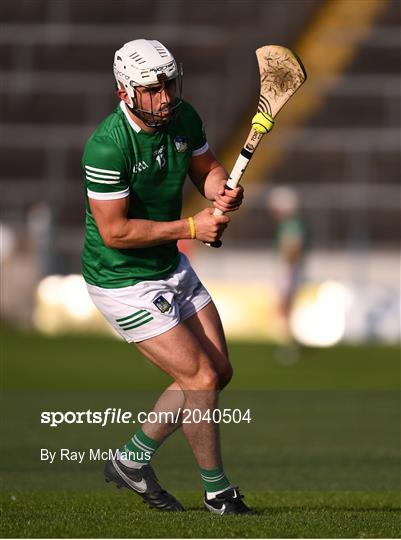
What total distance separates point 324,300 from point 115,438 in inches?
432

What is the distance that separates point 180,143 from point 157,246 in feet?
1.73

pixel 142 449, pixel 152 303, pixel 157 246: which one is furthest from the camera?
pixel 142 449

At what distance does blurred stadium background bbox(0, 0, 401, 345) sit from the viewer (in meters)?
22.5

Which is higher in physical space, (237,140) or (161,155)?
(161,155)

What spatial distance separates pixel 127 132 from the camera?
6.60m

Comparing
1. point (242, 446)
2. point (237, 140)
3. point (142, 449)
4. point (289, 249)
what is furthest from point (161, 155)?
point (237, 140)

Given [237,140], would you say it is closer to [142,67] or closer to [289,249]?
[289,249]

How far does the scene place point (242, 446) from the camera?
35.3 ft

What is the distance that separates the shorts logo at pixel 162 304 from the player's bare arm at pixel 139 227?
1.03ft

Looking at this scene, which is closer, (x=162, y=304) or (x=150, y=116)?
(x=150, y=116)

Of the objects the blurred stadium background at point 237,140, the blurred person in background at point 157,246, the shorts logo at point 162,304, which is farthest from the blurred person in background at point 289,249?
the shorts logo at point 162,304

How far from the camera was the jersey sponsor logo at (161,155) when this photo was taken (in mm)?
6666

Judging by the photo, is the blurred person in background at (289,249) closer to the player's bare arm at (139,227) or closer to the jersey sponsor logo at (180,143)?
the jersey sponsor logo at (180,143)

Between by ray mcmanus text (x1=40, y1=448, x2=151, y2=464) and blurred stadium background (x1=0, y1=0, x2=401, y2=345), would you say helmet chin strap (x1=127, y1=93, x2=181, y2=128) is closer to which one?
by ray mcmanus text (x1=40, y1=448, x2=151, y2=464)
